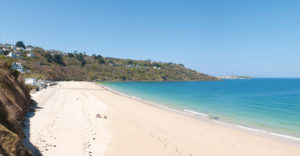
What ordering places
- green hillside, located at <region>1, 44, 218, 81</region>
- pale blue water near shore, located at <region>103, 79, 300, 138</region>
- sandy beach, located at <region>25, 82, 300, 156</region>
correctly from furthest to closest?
green hillside, located at <region>1, 44, 218, 81</region>, pale blue water near shore, located at <region>103, 79, 300, 138</region>, sandy beach, located at <region>25, 82, 300, 156</region>

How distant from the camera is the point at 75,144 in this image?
903 centimetres

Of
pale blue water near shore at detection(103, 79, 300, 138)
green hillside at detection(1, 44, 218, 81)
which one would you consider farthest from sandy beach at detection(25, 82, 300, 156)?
green hillside at detection(1, 44, 218, 81)

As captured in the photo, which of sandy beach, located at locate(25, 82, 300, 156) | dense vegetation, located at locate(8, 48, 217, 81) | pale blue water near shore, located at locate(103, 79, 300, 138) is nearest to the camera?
sandy beach, located at locate(25, 82, 300, 156)

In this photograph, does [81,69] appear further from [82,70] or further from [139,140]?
[139,140]

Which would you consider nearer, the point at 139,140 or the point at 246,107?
the point at 139,140

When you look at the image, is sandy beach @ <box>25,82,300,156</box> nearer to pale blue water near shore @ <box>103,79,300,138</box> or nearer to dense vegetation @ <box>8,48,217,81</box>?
pale blue water near shore @ <box>103,79,300,138</box>

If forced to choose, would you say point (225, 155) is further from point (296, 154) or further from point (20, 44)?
point (20, 44)

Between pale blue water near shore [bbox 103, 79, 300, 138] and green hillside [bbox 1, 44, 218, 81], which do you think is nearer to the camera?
pale blue water near shore [bbox 103, 79, 300, 138]

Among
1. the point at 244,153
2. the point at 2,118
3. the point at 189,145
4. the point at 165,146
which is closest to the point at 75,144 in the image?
the point at 2,118

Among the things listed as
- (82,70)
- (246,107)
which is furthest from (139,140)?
(82,70)

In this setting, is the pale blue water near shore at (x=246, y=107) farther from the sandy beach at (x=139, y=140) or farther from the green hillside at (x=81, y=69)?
the green hillside at (x=81, y=69)

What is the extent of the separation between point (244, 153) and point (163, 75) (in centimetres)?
16224

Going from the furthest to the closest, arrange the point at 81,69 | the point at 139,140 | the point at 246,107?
the point at 81,69, the point at 246,107, the point at 139,140

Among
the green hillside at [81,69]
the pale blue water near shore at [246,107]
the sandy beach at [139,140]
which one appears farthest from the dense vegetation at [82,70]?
the sandy beach at [139,140]
